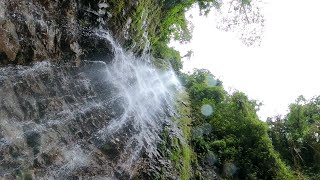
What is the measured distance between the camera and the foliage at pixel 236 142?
32.5ft

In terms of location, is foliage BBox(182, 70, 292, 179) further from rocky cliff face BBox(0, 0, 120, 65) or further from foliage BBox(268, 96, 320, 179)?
rocky cliff face BBox(0, 0, 120, 65)

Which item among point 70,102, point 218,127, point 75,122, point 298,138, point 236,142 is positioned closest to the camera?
point 75,122

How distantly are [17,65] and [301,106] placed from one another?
12.7 meters

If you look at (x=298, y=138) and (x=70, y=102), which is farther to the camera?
(x=298, y=138)

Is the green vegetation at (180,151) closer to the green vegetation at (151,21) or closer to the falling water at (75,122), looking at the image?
the falling water at (75,122)

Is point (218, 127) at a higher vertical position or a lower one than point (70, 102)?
higher

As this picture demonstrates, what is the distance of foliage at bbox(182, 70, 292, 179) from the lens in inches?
390

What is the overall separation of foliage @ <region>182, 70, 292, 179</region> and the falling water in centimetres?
237

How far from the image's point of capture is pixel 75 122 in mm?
5988

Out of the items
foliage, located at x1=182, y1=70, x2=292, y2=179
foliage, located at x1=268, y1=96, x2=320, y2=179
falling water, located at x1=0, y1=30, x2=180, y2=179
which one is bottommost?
falling water, located at x1=0, y1=30, x2=180, y2=179

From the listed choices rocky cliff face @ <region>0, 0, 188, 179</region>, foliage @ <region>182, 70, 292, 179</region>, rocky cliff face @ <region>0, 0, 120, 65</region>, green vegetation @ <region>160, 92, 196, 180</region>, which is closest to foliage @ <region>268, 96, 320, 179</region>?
foliage @ <region>182, 70, 292, 179</region>

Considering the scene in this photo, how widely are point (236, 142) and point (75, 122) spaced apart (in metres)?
6.58

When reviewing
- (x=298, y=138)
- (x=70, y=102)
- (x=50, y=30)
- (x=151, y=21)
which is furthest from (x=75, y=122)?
(x=298, y=138)

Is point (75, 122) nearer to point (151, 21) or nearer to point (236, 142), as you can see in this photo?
point (151, 21)
